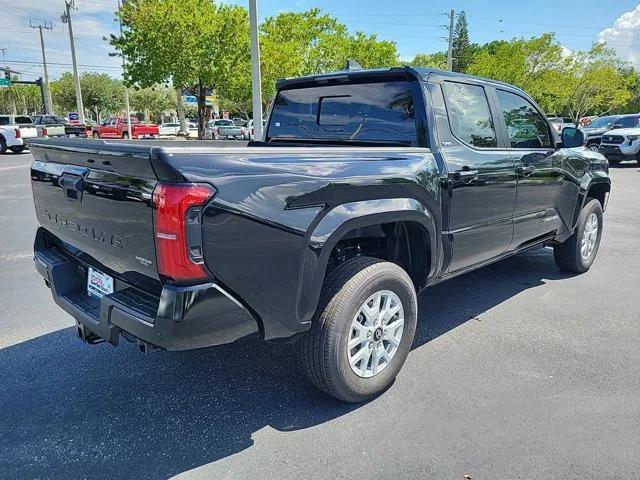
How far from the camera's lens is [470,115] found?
380cm

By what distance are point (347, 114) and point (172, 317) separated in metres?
2.30

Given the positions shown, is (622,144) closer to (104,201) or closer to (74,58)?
(104,201)

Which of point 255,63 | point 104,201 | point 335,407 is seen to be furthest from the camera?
point 255,63

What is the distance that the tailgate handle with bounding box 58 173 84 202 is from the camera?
8.56 feet

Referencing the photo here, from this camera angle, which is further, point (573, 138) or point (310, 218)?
point (573, 138)

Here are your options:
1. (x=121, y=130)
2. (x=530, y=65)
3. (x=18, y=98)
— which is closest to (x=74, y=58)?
(x=121, y=130)

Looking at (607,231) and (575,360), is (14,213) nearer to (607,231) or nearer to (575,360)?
(575,360)

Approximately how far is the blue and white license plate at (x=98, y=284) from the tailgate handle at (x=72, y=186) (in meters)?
0.41

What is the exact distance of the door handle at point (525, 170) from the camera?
4125 mm

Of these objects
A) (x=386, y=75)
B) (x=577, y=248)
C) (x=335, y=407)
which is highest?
(x=386, y=75)

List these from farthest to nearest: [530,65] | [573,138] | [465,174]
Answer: [530,65] < [573,138] < [465,174]

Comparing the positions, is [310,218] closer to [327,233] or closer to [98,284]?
[327,233]

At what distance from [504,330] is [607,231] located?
16.4 feet

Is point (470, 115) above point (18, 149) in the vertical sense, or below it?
above
